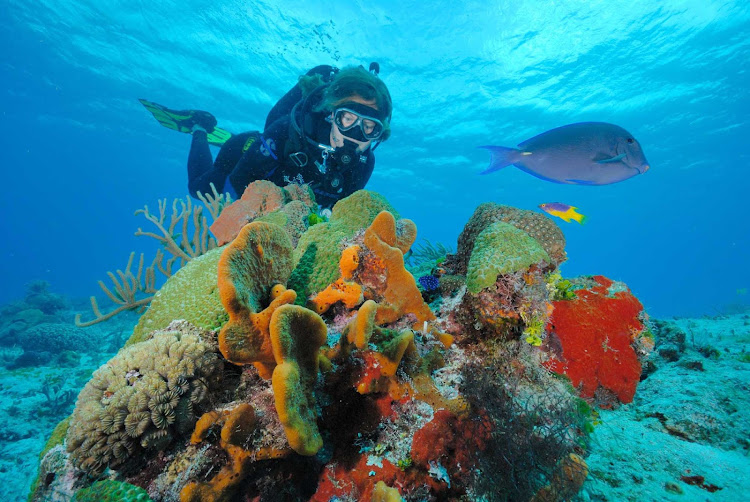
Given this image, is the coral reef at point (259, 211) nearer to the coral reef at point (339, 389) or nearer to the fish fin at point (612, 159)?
the coral reef at point (339, 389)

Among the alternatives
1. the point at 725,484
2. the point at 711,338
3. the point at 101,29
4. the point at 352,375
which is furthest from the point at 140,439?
the point at 101,29

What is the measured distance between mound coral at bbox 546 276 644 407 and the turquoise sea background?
0.82 ft

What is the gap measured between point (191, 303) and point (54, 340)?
1557 centimetres

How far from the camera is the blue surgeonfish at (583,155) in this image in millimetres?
2689

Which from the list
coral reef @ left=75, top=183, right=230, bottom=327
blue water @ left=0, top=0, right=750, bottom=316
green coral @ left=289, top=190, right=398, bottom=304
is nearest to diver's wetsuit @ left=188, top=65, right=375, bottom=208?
coral reef @ left=75, top=183, right=230, bottom=327

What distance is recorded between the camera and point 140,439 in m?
1.66

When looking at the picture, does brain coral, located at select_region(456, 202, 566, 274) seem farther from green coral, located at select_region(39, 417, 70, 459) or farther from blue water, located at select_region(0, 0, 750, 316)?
blue water, located at select_region(0, 0, 750, 316)

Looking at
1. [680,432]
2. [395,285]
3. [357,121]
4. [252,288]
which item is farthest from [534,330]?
[357,121]

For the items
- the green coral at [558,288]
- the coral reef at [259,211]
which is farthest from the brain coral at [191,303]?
the green coral at [558,288]

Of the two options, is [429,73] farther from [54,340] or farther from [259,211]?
[54,340]

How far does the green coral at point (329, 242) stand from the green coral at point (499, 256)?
1.17m

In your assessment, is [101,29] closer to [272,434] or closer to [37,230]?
[272,434]

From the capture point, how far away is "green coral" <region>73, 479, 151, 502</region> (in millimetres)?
1390

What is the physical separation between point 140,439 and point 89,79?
38580 millimetres
